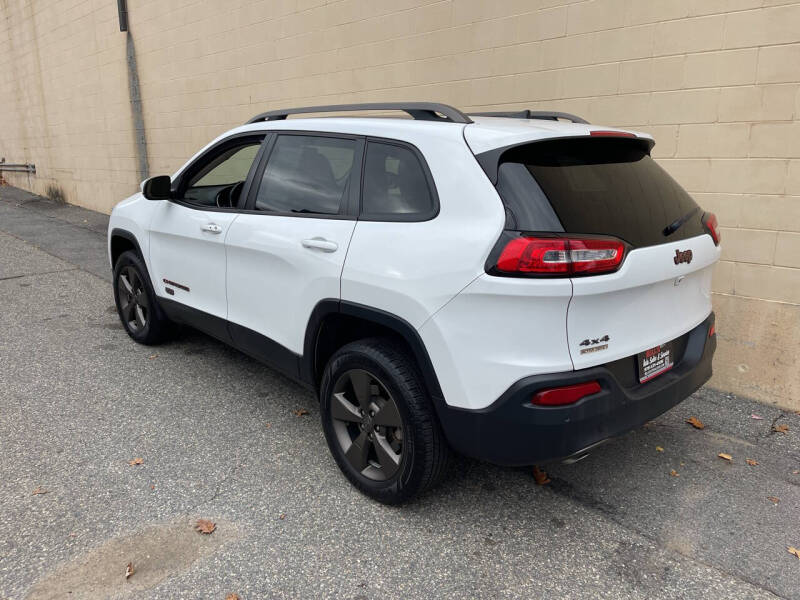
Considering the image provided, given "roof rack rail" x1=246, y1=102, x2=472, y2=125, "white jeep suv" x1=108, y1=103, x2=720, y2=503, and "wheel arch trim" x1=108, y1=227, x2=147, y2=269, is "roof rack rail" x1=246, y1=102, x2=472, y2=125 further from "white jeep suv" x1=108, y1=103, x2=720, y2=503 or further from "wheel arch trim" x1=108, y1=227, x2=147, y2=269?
"wheel arch trim" x1=108, y1=227, x2=147, y2=269

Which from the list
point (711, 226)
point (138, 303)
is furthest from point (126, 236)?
point (711, 226)

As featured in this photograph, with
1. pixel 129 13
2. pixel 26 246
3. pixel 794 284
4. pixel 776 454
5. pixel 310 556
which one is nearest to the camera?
pixel 310 556

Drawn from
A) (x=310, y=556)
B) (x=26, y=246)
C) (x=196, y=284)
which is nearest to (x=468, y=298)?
(x=310, y=556)

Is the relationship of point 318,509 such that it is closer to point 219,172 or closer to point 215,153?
point 215,153

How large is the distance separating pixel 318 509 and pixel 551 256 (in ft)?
5.36

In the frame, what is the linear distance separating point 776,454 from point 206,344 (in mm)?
4104

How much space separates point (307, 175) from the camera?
346 centimetres

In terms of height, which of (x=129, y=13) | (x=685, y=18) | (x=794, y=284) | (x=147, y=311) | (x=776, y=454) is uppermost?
(x=129, y=13)

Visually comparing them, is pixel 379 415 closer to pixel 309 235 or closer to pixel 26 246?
pixel 309 235

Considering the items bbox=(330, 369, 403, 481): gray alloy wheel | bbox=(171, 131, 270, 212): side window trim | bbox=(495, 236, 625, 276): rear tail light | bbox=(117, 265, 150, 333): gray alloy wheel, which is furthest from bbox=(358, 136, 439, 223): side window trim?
bbox=(117, 265, 150, 333): gray alloy wheel

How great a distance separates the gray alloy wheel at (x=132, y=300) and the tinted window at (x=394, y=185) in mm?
2642

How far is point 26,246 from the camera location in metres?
9.31

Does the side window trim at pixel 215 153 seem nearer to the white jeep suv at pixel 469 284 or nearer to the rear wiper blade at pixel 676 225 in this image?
the white jeep suv at pixel 469 284

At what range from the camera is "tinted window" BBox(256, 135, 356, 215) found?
3.23 m
